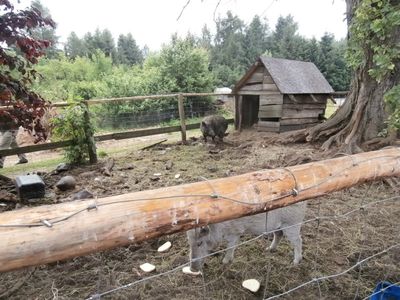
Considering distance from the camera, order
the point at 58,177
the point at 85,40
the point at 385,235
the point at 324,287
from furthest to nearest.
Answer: the point at 85,40 → the point at 58,177 → the point at 385,235 → the point at 324,287

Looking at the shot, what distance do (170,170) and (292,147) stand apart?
10.0 feet

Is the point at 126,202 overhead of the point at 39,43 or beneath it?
beneath

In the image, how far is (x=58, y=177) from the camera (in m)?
6.10

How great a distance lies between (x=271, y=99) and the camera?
30.2ft

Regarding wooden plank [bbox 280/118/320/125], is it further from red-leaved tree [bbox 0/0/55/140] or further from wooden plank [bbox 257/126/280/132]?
red-leaved tree [bbox 0/0/55/140]

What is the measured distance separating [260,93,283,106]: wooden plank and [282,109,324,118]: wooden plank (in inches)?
13.7

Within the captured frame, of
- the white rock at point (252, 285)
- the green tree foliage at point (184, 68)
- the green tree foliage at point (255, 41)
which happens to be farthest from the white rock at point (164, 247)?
the green tree foliage at point (255, 41)

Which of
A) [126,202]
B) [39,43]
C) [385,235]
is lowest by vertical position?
[385,235]

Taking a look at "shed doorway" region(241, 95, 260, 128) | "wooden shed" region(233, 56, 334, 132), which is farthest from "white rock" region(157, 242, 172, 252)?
"shed doorway" region(241, 95, 260, 128)

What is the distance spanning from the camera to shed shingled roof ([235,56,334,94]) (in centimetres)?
905

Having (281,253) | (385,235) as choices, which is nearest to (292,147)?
(385,235)

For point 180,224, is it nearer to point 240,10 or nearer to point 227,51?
point 240,10

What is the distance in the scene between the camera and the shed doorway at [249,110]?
10664 mm

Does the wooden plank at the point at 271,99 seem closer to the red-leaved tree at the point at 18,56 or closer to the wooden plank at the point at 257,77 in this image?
the wooden plank at the point at 257,77
